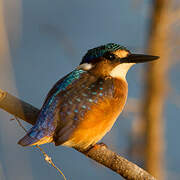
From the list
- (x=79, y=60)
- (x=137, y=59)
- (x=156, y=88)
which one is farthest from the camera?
(x=79, y=60)

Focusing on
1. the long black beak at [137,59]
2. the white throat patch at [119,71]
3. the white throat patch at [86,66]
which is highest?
the long black beak at [137,59]

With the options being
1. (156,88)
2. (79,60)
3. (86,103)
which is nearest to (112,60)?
(86,103)

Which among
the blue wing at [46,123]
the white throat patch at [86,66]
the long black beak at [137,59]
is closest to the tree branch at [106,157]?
the blue wing at [46,123]

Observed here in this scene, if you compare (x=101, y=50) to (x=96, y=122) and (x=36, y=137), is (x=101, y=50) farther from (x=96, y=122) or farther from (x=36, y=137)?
(x=36, y=137)

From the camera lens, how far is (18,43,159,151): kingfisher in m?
2.11

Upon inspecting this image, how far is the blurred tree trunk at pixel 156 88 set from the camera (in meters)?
3.47

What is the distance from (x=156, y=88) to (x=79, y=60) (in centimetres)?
148

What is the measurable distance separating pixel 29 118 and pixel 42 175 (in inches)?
103

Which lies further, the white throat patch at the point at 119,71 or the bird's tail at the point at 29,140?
the white throat patch at the point at 119,71

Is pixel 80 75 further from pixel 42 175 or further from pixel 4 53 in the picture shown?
pixel 42 175

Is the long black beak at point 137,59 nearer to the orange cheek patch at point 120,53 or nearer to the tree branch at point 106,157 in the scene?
the orange cheek patch at point 120,53

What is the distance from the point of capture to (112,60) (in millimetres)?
2428

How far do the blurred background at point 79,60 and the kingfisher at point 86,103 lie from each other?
51 centimetres

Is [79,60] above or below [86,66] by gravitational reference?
below
